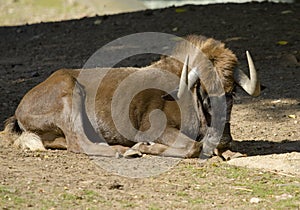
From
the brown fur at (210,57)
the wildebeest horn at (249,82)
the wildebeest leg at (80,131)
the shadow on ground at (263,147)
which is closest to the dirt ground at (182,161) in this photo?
the shadow on ground at (263,147)

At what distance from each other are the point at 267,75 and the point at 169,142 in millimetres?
3353

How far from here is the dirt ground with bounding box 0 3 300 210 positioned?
585 centimetres

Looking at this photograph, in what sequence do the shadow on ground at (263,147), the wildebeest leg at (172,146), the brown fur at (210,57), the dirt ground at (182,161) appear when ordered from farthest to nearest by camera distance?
the shadow on ground at (263,147), the wildebeest leg at (172,146), the brown fur at (210,57), the dirt ground at (182,161)

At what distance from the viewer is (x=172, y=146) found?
7367 mm

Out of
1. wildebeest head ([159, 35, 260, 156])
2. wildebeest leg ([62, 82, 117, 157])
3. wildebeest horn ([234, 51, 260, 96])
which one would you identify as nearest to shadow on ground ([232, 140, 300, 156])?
wildebeest head ([159, 35, 260, 156])

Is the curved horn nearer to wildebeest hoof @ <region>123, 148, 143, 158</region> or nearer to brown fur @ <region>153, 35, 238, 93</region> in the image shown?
brown fur @ <region>153, 35, 238, 93</region>

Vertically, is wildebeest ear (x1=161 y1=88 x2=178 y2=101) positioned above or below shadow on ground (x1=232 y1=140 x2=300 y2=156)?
above

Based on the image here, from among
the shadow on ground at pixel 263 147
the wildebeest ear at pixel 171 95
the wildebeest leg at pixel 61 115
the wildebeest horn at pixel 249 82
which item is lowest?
the shadow on ground at pixel 263 147

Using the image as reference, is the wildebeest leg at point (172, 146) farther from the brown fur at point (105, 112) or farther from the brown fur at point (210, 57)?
the brown fur at point (210, 57)

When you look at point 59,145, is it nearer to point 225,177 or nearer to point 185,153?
point 185,153

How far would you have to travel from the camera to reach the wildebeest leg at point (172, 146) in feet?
23.7

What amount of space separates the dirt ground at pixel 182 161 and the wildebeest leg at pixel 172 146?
0.15m

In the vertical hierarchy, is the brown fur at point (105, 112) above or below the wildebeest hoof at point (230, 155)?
above

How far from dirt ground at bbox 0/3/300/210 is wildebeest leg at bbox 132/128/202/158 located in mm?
145
